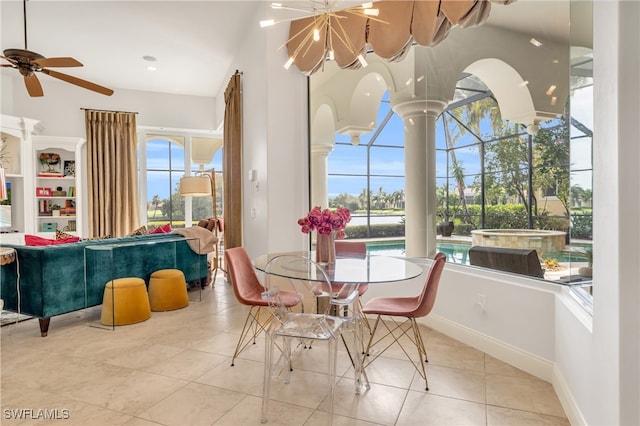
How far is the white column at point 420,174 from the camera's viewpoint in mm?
3543

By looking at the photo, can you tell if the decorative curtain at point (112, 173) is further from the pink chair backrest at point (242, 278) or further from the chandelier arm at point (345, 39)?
the chandelier arm at point (345, 39)

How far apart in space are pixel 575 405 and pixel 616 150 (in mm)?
1382

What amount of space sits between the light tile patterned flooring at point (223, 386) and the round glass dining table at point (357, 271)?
2.39ft

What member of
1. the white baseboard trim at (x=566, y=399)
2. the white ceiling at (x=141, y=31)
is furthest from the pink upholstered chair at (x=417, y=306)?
the white ceiling at (x=141, y=31)

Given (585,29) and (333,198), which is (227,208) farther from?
(585,29)

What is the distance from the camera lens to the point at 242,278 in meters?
2.77

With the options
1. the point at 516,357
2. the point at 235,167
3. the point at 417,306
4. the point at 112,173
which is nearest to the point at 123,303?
the point at 235,167

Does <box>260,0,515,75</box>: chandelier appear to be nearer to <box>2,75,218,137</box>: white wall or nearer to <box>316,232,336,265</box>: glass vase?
<box>316,232,336,265</box>: glass vase

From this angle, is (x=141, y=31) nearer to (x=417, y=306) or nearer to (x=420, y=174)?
(x=420, y=174)

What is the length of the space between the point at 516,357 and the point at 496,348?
16cm

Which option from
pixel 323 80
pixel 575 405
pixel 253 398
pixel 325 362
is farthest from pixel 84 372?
pixel 323 80

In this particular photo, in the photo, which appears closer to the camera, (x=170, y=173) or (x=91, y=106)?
(x=91, y=106)

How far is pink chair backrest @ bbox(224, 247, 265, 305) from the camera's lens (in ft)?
8.38

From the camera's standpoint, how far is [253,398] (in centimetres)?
212
